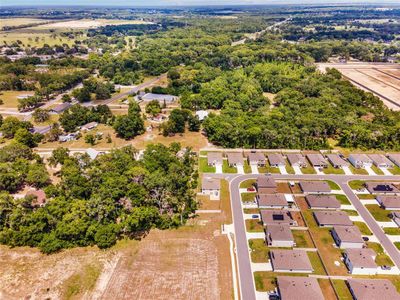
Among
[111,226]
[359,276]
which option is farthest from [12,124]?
[359,276]

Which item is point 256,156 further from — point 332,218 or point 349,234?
point 349,234

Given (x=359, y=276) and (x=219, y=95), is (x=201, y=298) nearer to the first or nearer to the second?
(x=359, y=276)

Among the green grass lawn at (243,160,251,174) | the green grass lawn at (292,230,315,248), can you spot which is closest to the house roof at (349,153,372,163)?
the green grass lawn at (243,160,251,174)

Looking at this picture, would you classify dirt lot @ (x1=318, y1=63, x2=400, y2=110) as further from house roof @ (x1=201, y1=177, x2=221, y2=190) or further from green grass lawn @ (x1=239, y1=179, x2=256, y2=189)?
house roof @ (x1=201, y1=177, x2=221, y2=190)

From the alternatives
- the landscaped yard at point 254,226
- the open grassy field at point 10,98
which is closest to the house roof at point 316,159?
the landscaped yard at point 254,226

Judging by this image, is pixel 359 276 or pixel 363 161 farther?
pixel 363 161
